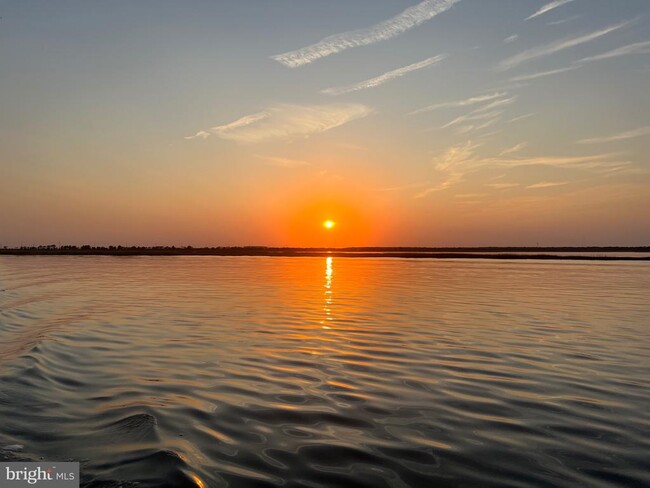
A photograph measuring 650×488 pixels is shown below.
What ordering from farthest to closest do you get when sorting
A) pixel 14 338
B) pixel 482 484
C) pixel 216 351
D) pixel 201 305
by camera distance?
1. pixel 201 305
2. pixel 14 338
3. pixel 216 351
4. pixel 482 484

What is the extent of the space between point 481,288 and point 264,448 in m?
31.0

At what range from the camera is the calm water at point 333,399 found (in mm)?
6555

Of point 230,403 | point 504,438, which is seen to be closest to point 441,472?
point 504,438

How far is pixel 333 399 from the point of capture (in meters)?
9.66

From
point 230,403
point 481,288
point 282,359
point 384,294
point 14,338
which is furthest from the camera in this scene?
point 481,288

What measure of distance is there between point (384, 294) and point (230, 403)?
2306 cm

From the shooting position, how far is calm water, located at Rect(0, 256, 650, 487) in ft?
21.5

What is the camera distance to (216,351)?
14.3 metres

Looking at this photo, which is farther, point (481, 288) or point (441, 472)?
point (481, 288)

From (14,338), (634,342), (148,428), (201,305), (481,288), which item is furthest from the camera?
(481,288)

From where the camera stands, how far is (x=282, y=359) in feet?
43.6

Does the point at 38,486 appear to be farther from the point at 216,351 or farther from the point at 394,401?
the point at 216,351

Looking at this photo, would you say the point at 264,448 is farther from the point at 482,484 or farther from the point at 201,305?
the point at 201,305

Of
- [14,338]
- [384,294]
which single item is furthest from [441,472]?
[384,294]
